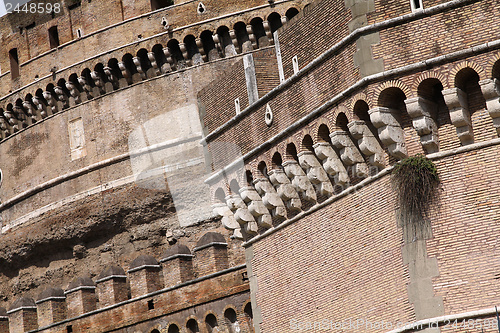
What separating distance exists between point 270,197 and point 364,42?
9.74 feet

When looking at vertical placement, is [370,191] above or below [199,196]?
below

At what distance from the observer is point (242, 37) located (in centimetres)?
2392

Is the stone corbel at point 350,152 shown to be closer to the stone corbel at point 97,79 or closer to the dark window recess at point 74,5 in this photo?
the stone corbel at point 97,79

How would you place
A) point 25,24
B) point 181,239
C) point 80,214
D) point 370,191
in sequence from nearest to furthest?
1. point 370,191
2. point 181,239
3. point 80,214
4. point 25,24

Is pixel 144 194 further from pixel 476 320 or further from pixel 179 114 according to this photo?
pixel 476 320

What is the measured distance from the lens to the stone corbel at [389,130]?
12.8 meters

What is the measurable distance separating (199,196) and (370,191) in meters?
10.7

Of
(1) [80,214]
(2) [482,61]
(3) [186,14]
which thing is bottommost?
(2) [482,61]

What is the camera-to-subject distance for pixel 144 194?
24406mm

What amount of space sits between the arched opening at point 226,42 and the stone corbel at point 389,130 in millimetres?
11348

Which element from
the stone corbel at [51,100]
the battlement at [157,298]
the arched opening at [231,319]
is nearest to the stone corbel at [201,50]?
the stone corbel at [51,100]

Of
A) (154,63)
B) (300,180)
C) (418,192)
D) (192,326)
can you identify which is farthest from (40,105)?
(418,192)

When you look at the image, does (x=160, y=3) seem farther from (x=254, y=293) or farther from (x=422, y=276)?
(x=422, y=276)

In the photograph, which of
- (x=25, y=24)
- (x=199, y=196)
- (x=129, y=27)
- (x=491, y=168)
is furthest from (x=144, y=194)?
(x=491, y=168)
